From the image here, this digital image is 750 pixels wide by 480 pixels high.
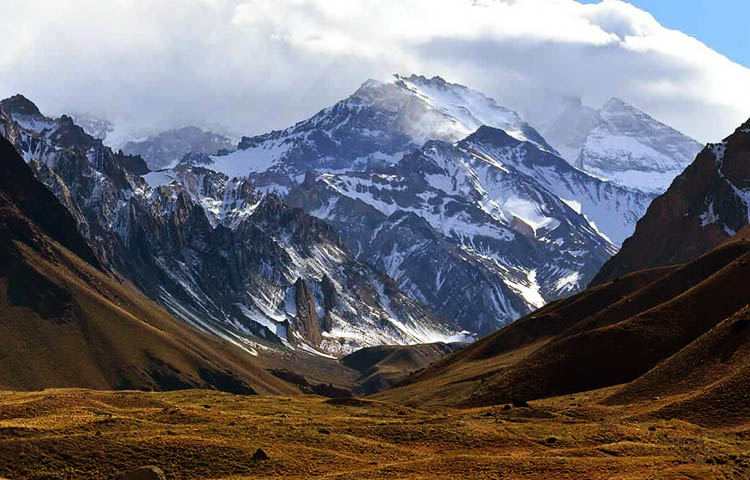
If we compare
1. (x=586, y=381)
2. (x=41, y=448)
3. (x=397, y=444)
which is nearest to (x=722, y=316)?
(x=586, y=381)

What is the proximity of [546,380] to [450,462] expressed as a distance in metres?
80.7

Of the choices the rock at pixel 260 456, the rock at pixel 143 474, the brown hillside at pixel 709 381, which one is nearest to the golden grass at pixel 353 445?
the rock at pixel 260 456

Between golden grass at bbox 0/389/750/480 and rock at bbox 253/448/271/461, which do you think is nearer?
golden grass at bbox 0/389/750/480

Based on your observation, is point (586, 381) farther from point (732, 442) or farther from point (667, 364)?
point (732, 442)

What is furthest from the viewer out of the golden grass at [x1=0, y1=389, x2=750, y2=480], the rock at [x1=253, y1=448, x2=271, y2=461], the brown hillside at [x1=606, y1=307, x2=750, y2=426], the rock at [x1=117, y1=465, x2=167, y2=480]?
the brown hillside at [x1=606, y1=307, x2=750, y2=426]

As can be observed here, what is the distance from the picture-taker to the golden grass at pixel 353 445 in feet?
258

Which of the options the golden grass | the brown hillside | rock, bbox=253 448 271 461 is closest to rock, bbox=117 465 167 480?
the golden grass

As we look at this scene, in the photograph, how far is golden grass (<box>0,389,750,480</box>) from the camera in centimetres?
7873

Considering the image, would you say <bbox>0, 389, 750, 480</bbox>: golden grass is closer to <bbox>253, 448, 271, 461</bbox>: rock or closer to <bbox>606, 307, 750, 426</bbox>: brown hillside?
<bbox>253, 448, 271, 461</bbox>: rock

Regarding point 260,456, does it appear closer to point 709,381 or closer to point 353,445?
point 353,445

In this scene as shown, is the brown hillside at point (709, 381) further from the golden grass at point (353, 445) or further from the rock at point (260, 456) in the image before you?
the rock at point (260, 456)

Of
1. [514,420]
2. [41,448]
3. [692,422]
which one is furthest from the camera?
[514,420]

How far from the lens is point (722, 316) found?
15800 centimetres

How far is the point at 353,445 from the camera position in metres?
91.2
